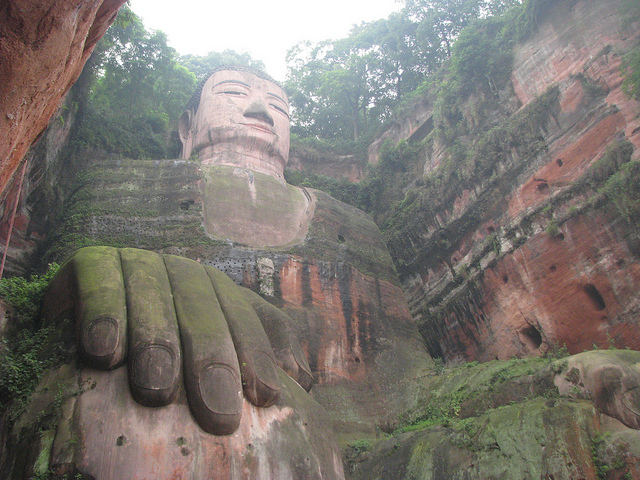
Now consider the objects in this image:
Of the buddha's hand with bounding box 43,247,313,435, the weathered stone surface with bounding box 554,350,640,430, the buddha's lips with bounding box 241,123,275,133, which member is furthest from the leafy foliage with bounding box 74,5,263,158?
the weathered stone surface with bounding box 554,350,640,430

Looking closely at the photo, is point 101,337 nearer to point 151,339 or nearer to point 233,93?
point 151,339

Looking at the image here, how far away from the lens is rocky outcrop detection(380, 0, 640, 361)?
30.3 ft

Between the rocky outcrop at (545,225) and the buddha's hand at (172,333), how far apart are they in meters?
5.16

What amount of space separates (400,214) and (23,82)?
12552mm

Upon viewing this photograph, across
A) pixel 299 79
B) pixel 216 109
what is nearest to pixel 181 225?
pixel 216 109

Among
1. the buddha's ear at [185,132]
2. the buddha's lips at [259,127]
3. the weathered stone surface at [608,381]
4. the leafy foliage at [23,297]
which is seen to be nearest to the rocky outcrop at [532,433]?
the weathered stone surface at [608,381]

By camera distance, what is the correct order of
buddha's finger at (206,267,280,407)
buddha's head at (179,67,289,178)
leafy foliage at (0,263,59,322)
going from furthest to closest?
1. buddha's head at (179,67,289,178)
2. leafy foliage at (0,263,59,322)
3. buddha's finger at (206,267,280,407)

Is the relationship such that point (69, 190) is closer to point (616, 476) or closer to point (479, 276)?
point (479, 276)

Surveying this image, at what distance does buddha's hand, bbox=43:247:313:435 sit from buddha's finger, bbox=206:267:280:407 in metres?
0.01

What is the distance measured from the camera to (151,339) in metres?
5.68

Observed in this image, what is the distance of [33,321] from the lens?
22.1ft

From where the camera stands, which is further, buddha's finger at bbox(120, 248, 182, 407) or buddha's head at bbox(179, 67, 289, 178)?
buddha's head at bbox(179, 67, 289, 178)

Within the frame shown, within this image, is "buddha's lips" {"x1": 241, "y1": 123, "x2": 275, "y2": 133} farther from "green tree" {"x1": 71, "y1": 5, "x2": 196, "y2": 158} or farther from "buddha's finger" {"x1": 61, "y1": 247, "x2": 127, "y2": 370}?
"buddha's finger" {"x1": 61, "y1": 247, "x2": 127, "y2": 370}

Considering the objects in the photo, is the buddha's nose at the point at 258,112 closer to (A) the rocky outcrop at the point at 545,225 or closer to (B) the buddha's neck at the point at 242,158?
(B) the buddha's neck at the point at 242,158
